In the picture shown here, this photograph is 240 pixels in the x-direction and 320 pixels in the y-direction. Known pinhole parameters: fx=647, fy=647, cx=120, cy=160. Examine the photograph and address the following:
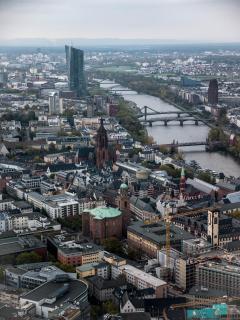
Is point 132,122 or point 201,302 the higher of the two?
point 201,302

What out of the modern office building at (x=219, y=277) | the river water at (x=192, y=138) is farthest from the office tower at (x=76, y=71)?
the modern office building at (x=219, y=277)

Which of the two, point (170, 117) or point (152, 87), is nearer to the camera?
point (170, 117)

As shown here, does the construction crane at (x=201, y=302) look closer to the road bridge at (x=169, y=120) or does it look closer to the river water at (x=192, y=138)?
the river water at (x=192, y=138)

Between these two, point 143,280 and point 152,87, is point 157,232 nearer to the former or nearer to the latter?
point 143,280

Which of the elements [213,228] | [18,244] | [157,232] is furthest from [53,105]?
[213,228]

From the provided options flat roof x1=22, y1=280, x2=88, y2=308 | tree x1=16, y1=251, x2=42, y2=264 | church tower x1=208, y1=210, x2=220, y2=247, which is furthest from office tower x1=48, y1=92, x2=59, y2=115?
flat roof x1=22, y1=280, x2=88, y2=308

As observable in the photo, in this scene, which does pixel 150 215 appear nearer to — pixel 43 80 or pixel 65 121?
pixel 65 121
